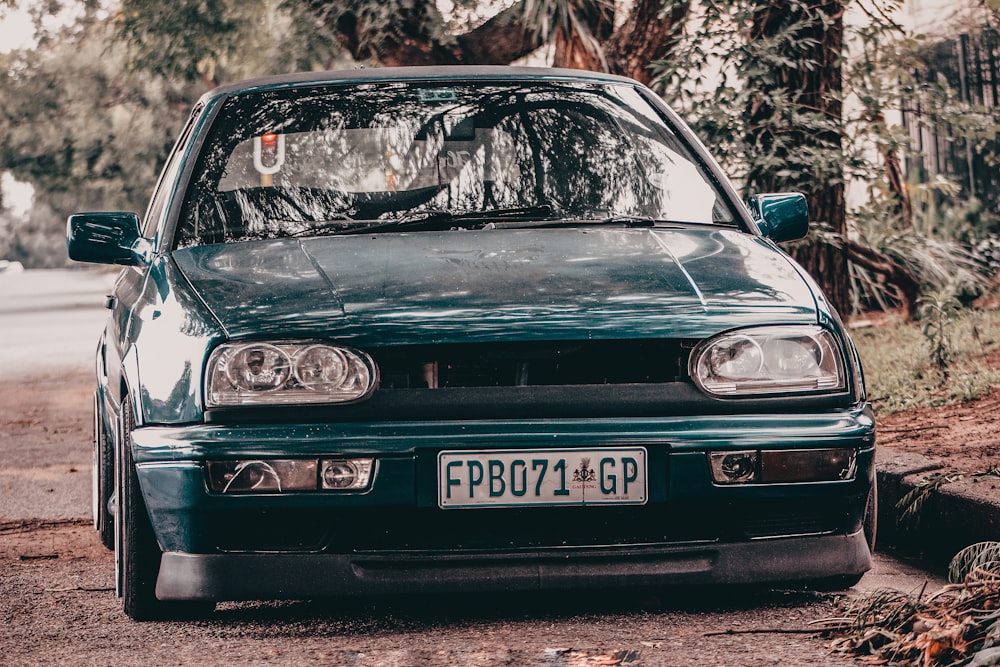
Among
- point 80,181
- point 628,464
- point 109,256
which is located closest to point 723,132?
point 109,256

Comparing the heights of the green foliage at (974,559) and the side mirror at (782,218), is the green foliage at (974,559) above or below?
below

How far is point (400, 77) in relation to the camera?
4.86m

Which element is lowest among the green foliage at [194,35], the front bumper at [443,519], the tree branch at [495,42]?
the front bumper at [443,519]

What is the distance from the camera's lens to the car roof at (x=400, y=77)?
15.9ft

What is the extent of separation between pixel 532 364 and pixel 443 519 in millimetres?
409

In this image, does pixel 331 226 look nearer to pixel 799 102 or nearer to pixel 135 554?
pixel 135 554

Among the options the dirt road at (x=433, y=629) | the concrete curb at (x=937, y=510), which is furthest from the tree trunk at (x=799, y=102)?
the dirt road at (x=433, y=629)

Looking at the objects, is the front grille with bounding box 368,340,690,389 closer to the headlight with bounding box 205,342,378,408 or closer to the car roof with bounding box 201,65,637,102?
the headlight with bounding box 205,342,378,408

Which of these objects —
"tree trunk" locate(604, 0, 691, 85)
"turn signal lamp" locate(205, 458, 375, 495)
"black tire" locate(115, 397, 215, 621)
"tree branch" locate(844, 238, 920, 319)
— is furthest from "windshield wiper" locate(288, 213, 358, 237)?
"tree branch" locate(844, 238, 920, 319)

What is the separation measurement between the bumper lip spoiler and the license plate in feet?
0.51

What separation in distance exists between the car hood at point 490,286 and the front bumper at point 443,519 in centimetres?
23

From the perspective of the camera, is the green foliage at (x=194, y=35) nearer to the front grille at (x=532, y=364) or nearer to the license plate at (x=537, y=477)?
the front grille at (x=532, y=364)

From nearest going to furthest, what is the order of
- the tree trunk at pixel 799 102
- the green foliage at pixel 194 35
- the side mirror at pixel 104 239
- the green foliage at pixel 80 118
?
1. the side mirror at pixel 104 239
2. the tree trunk at pixel 799 102
3. the green foliage at pixel 194 35
4. the green foliage at pixel 80 118

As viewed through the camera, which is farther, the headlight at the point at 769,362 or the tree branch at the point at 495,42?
the tree branch at the point at 495,42
